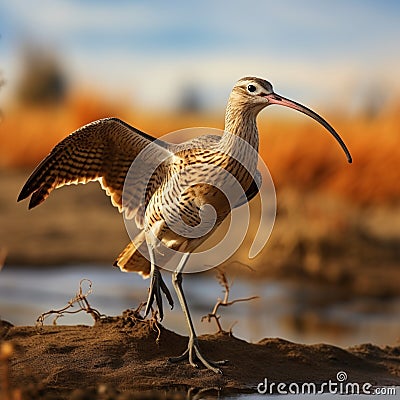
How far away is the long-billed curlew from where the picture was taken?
21.3ft

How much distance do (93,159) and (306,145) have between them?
37.8 ft

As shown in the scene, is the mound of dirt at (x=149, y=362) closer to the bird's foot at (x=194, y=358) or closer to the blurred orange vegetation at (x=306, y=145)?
the bird's foot at (x=194, y=358)

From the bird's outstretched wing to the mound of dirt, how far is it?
97cm

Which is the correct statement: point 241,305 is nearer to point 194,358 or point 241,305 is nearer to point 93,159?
point 93,159

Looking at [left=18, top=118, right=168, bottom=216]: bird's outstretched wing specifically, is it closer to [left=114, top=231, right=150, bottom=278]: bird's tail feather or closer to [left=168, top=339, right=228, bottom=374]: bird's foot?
[left=114, top=231, right=150, bottom=278]: bird's tail feather

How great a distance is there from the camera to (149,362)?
6305mm

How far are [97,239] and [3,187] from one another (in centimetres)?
418

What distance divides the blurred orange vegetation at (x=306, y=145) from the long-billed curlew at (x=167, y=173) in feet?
32.6

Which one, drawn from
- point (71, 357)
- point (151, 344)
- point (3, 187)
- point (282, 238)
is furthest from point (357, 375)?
point (3, 187)

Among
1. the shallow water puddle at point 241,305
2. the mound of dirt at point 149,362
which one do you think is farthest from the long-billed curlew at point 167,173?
the shallow water puddle at point 241,305

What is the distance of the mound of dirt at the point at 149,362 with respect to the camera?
601 centimetres

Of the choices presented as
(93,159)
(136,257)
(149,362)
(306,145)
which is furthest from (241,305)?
(306,145)

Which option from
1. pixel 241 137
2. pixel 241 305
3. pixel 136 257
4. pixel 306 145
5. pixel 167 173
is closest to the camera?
pixel 241 137

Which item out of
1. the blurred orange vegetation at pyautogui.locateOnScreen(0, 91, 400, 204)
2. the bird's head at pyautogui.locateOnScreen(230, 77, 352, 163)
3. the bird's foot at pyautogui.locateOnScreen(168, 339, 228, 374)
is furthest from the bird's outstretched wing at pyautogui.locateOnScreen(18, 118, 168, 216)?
the blurred orange vegetation at pyautogui.locateOnScreen(0, 91, 400, 204)
